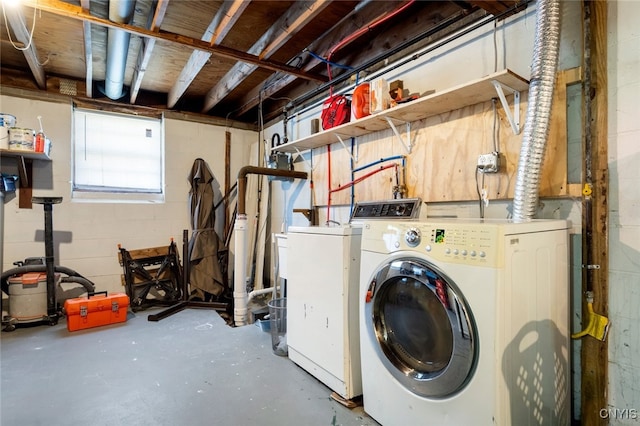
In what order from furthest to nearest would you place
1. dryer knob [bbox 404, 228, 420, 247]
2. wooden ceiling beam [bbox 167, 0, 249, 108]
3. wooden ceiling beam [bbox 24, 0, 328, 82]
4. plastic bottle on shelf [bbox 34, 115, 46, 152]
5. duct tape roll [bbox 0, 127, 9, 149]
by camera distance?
1. plastic bottle on shelf [bbox 34, 115, 46, 152]
2. duct tape roll [bbox 0, 127, 9, 149]
3. wooden ceiling beam [bbox 167, 0, 249, 108]
4. wooden ceiling beam [bbox 24, 0, 328, 82]
5. dryer knob [bbox 404, 228, 420, 247]

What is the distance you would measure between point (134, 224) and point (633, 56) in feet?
14.3

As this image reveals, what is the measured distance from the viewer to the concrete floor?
1669mm

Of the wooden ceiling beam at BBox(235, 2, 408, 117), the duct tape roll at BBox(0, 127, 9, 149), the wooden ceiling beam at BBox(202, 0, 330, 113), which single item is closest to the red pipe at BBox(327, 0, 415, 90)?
the wooden ceiling beam at BBox(235, 2, 408, 117)

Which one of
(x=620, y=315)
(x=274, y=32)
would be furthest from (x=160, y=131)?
(x=620, y=315)

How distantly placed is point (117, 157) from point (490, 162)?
395 cm

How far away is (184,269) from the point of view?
12.2 ft

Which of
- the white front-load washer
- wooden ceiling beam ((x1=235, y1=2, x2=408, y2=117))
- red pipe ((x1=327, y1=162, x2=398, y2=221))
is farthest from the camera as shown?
red pipe ((x1=327, y1=162, x2=398, y2=221))

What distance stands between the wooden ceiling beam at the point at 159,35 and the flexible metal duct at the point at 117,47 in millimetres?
79

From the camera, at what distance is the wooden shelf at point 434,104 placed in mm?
1600

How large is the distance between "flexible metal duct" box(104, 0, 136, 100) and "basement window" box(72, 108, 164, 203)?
37cm

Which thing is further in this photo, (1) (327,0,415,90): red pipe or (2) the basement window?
(2) the basement window

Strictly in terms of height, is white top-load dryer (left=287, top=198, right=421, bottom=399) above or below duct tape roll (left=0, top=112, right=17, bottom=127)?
below

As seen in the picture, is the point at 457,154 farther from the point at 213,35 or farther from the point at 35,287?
the point at 35,287

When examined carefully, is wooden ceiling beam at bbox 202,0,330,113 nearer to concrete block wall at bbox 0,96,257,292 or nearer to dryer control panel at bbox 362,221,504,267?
concrete block wall at bbox 0,96,257,292
